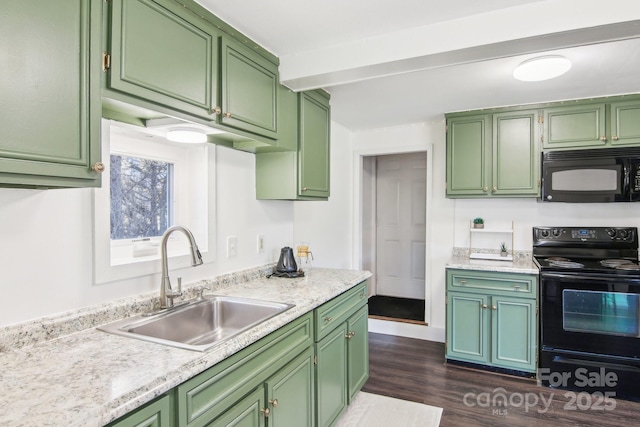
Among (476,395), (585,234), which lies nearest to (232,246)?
(476,395)

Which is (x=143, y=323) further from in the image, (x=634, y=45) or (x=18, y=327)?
(x=634, y=45)

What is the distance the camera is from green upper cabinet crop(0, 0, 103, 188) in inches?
37.1

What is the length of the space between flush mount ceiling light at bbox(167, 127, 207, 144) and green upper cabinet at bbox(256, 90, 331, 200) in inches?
20.9

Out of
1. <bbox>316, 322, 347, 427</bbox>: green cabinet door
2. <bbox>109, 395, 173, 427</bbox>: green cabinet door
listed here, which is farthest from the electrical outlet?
<bbox>109, 395, 173, 427</bbox>: green cabinet door

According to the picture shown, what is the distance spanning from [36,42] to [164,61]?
464mm

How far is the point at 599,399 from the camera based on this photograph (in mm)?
2535

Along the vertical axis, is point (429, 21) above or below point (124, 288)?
above

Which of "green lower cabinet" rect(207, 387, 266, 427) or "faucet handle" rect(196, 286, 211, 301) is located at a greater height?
"faucet handle" rect(196, 286, 211, 301)

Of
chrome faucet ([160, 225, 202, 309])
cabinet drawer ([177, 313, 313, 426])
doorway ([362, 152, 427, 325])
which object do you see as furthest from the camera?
doorway ([362, 152, 427, 325])

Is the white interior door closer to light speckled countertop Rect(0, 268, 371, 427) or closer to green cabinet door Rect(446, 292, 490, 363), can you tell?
green cabinet door Rect(446, 292, 490, 363)

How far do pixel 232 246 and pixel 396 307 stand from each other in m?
2.81

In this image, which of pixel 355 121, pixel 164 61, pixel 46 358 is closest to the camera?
pixel 46 358

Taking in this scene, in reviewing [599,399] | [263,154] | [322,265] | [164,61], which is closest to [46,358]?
[164,61]

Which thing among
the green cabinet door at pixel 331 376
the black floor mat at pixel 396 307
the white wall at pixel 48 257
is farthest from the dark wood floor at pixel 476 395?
the white wall at pixel 48 257
